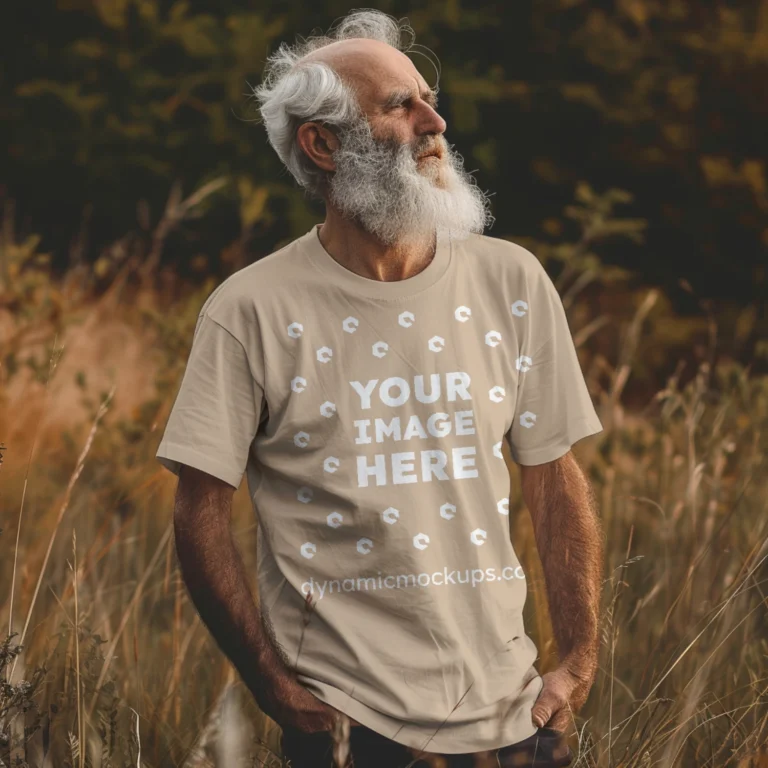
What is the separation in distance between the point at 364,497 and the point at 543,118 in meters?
7.37

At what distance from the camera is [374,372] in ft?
6.68

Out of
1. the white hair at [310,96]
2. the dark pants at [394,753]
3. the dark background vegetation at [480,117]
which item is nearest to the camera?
the dark pants at [394,753]

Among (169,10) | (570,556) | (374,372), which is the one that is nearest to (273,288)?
(374,372)

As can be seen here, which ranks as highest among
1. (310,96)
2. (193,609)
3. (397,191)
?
(310,96)

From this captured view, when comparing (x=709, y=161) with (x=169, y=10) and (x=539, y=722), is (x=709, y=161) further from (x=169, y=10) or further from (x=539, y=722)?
(x=539, y=722)

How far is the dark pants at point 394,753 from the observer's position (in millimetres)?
1970

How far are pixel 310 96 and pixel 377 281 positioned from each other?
15.1 inches

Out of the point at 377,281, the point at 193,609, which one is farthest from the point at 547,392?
the point at 193,609

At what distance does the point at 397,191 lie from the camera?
217 cm

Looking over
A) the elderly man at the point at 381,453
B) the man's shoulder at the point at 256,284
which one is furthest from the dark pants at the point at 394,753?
the man's shoulder at the point at 256,284

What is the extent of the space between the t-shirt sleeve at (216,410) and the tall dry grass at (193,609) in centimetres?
25

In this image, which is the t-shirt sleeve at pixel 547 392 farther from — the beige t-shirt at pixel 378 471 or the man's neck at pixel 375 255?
the man's neck at pixel 375 255

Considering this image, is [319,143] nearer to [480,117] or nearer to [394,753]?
[394,753]

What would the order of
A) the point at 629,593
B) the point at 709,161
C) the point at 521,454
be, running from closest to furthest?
the point at 521,454 → the point at 629,593 → the point at 709,161
